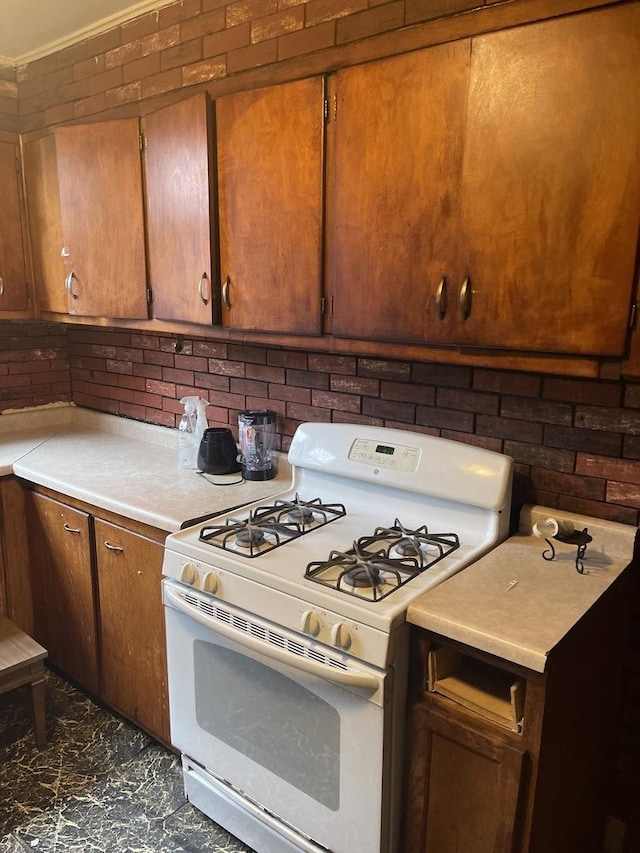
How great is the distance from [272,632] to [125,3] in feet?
6.88

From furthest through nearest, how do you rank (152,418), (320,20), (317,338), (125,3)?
(152,418) → (125,3) → (317,338) → (320,20)

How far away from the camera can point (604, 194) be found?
1.29 meters

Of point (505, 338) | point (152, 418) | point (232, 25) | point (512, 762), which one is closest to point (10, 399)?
point (152, 418)

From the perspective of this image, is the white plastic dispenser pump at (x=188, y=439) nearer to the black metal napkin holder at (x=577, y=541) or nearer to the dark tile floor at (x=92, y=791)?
the dark tile floor at (x=92, y=791)

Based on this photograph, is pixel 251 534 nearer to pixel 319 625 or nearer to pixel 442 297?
pixel 319 625

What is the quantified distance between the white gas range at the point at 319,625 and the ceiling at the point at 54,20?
1.61 m

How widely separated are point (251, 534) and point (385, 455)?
1.44 ft

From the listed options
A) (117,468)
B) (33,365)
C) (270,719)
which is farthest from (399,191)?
(33,365)

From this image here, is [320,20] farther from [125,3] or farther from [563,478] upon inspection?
[563,478]

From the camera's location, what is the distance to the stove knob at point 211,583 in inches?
63.8

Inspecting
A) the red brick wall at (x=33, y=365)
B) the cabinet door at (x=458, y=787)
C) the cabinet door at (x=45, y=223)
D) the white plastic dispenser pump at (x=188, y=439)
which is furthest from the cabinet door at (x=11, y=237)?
the cabinet door at (x=458, y=787)

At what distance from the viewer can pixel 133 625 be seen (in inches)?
82.8

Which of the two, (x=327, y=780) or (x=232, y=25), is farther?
(x=232, y=25)

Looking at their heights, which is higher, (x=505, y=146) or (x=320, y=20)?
(x=320, y=20)
